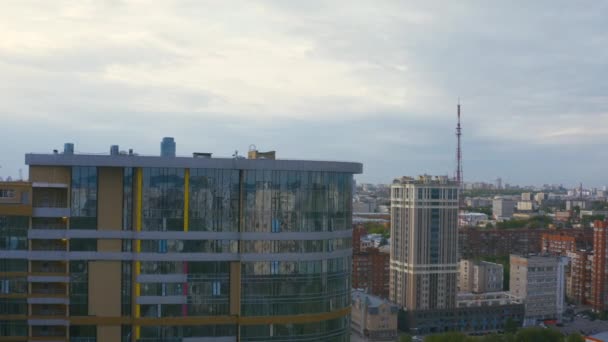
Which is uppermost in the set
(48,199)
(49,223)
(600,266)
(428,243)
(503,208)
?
(48,199)

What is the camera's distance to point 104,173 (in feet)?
34.6

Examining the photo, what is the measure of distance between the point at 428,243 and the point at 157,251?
28.4 metres

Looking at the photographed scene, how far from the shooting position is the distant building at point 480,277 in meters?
44.6

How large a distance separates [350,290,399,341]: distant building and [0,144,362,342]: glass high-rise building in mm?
24407

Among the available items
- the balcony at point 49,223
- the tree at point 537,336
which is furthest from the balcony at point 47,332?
the tree at point 537,336

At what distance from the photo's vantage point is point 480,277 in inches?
1753

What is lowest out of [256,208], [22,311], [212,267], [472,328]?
[472,328]

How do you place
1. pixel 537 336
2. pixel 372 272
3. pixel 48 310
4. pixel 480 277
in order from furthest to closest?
pixel 480 277 → pixel 372 272 → pixel 537 336 → pixel 48 310

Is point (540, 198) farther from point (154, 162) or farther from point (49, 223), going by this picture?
point (49, 223)

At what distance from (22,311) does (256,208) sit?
411cm

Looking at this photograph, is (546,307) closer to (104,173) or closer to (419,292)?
(419,292)

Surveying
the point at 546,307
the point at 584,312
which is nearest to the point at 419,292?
the point at 546,307

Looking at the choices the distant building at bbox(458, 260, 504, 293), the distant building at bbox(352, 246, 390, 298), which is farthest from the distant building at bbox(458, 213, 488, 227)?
the distant building at bbox(352, 246, 390, 298)

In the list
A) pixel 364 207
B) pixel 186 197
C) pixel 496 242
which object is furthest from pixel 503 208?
pixel 186 197
